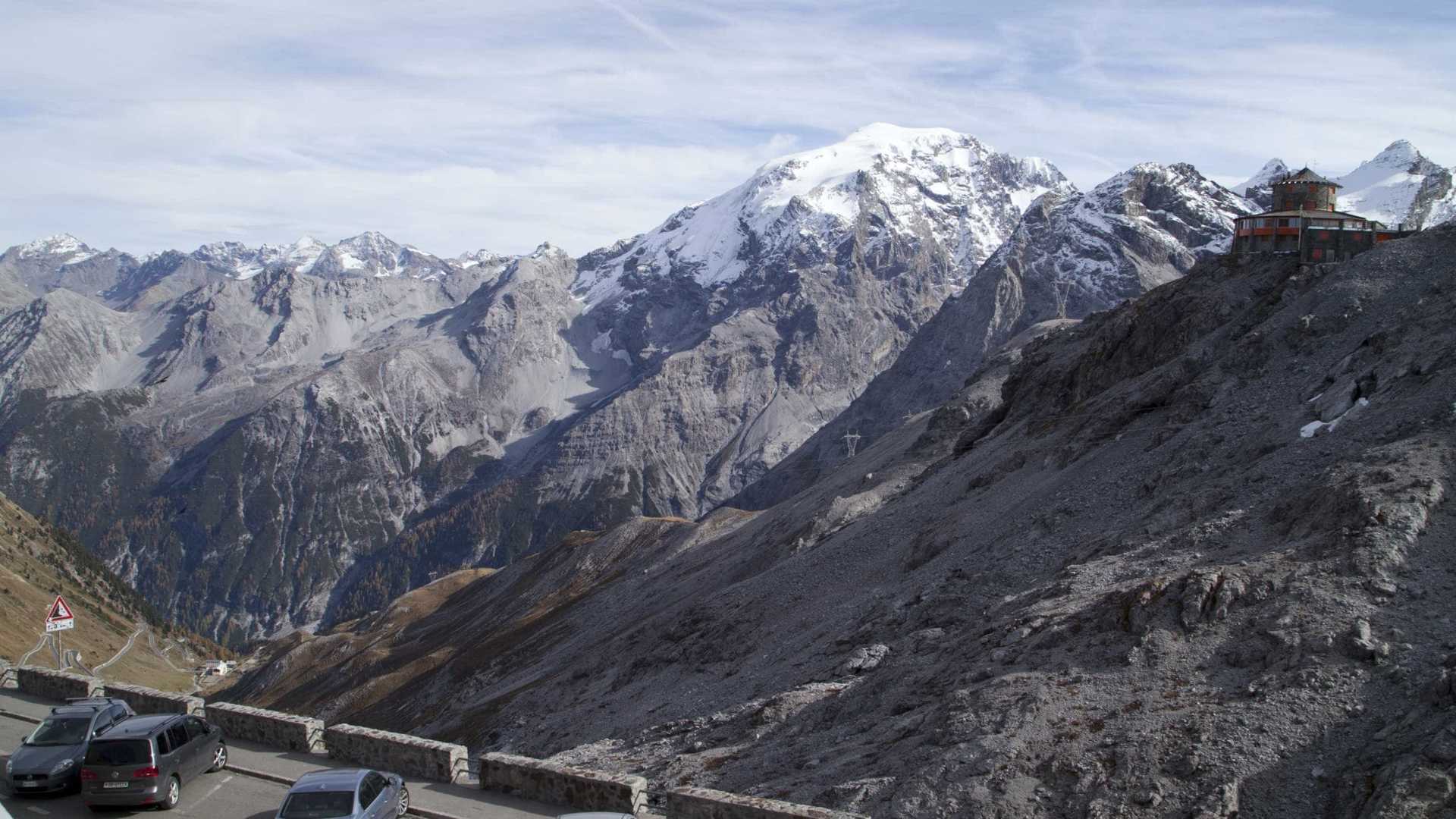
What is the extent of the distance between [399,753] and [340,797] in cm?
552

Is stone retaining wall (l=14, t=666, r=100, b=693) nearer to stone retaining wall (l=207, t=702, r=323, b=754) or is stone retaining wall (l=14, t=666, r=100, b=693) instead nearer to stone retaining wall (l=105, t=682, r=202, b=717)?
stone retaining wall (l=105, t=682, r=202, b=717)

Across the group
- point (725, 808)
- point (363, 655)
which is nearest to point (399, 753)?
point (725, 808)

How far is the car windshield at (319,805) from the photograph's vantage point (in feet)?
75.0

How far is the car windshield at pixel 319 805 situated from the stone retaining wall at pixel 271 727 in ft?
24.0

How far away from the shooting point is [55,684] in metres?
36.9

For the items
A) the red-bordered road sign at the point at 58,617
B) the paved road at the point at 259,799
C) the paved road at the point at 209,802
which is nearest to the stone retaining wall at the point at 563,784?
the paved road at the point at 259,799

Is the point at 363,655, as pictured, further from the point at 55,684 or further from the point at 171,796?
the point at 171,796

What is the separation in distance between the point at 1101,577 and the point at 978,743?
547 inches

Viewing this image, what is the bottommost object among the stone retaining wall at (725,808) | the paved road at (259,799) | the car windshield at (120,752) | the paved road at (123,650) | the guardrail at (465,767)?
the paved road at (123,650)

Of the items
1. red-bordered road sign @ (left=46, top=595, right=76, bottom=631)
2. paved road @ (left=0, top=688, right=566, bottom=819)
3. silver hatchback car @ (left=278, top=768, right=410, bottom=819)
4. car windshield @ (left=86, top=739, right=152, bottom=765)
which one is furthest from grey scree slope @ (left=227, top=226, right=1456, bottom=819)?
red-bordered road sign @ (left=46, top=595, right=76, bottom=631)

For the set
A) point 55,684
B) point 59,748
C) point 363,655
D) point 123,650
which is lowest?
point 123,650

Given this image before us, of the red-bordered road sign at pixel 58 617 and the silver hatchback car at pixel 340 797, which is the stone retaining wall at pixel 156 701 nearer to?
the red-bordered road sign at pixel 58 617

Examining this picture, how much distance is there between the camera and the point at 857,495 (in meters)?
92.8

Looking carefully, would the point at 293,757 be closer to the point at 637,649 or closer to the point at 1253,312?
the point at 637,649
